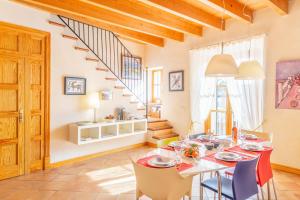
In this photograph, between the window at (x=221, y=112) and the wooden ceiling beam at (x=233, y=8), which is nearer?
the wooden ceiling beam at (x=233, y=8)

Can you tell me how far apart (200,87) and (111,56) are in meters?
2.30

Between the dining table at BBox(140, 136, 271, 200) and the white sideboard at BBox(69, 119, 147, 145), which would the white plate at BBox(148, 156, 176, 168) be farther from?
the white sideboard at BBox(69, 119, 147, 145)

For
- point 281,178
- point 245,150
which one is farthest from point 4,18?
Result: point 281,178

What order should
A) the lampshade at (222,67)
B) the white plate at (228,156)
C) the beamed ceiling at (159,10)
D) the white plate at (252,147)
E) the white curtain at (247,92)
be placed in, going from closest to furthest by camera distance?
the white plate at (228,156) → the lampshade at (222,67) → the white plate at (252,147) → the beamed ceiling at (159,10) → the white curtain at (247,92)

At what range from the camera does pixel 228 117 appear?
14.8 ft

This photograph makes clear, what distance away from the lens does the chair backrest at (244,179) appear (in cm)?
186

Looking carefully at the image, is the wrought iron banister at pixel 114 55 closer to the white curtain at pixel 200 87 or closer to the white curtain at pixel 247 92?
the white curtain at pixel 200 87

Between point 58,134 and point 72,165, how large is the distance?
0.68 metres

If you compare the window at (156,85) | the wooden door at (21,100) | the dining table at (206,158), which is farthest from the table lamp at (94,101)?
the window at (156,85)

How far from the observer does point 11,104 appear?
3.50 metres

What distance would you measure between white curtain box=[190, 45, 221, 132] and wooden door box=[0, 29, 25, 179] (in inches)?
138

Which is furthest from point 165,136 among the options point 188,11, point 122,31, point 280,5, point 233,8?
point 280,5

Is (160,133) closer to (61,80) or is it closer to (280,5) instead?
(61,80)

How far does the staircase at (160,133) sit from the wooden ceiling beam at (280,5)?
3450 millimetres
